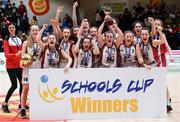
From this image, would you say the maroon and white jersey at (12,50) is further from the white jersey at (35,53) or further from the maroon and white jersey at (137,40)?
the maroon and white jersey at (137,40)

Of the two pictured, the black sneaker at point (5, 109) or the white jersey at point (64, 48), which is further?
the black sneaker at point (5, 109)

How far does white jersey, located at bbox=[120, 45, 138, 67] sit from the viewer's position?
6.57 meters

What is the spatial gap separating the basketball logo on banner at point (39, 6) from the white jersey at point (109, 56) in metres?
13.8

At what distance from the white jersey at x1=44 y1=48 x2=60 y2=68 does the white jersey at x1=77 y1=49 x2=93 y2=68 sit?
36cm

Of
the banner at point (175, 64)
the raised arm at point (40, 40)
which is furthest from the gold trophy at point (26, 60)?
the banner at point (175, 64)

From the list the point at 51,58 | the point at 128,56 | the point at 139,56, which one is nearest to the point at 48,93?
the point at 51,58

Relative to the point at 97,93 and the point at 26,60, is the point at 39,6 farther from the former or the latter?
the point at 97,93

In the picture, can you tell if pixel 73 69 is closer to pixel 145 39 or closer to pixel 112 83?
pixel 112 83

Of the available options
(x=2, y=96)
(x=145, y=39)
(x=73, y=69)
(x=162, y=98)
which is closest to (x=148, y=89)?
(x=162, y=98)

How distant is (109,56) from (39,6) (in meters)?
13.9

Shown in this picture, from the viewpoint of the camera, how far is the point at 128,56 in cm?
659

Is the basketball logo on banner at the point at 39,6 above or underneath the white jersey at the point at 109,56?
above

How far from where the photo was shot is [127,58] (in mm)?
6602

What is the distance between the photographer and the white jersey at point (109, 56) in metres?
6.59
